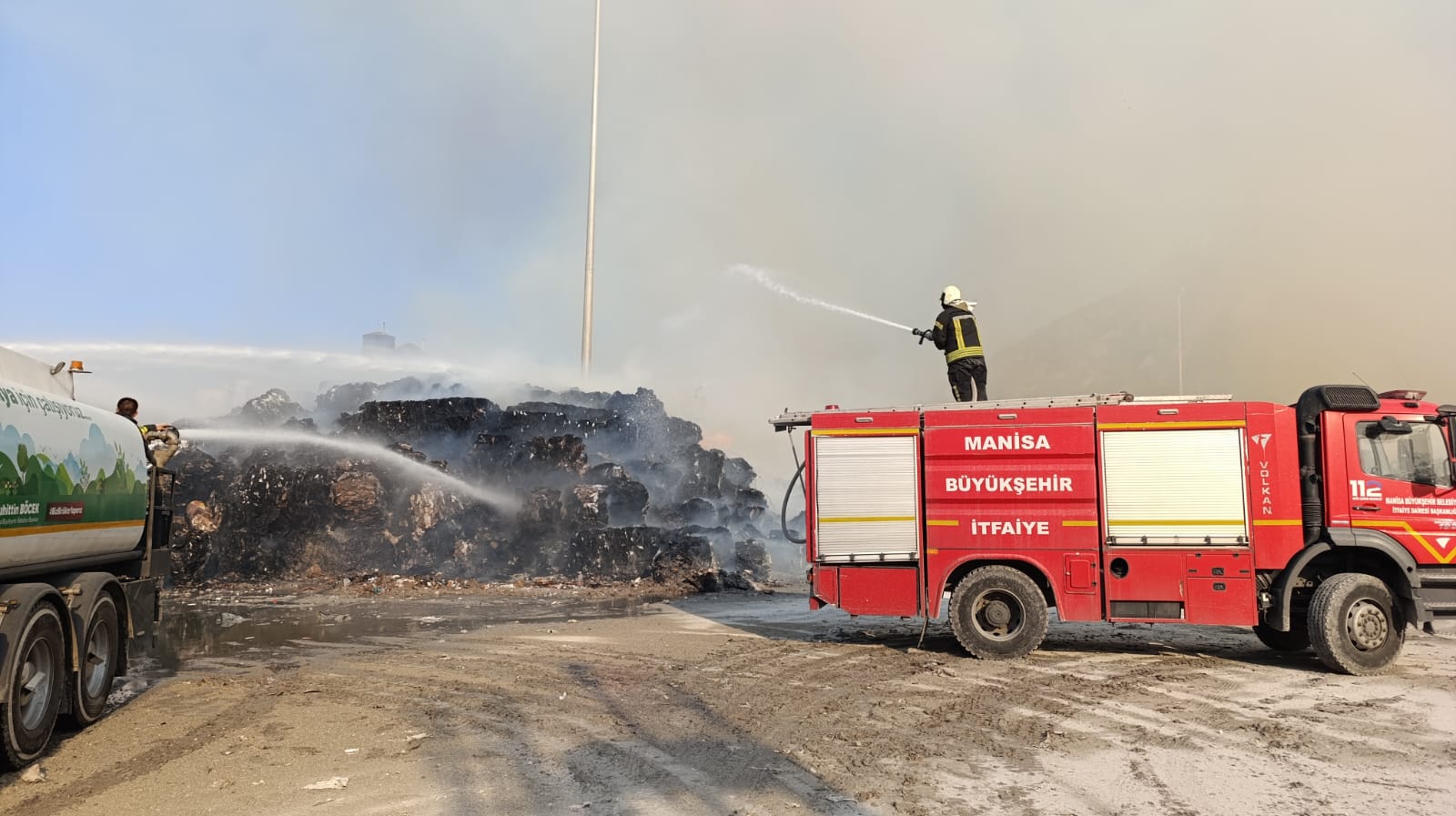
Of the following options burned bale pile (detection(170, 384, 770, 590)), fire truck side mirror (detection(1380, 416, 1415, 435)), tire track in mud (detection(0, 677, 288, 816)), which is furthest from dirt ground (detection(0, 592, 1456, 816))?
burned bale pile (detection(170, 384, 770, 590))

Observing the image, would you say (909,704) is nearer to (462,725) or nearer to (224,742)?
(462,725)

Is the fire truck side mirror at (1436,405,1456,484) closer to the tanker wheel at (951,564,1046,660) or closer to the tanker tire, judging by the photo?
the tanker tire

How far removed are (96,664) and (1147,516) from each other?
10049 millimetres

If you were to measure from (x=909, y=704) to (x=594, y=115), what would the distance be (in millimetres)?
33212

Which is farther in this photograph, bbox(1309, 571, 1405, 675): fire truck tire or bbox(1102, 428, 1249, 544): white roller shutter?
bbox(1102, 428, 1249, 544): white roller shutter

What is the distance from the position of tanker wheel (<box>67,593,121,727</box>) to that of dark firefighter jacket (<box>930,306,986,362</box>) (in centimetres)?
923

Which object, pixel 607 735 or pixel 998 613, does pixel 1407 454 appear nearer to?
pixel 998 613

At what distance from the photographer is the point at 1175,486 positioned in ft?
32.7

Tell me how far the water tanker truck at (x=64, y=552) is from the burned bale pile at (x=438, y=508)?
1100cm

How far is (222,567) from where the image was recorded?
774 inches

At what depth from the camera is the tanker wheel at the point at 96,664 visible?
7.00 metres

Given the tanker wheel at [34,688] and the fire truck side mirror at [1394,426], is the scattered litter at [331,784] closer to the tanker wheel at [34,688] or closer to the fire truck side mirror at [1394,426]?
the tanker wheel at [34,688]

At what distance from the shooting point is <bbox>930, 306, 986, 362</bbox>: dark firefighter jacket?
1185 cm

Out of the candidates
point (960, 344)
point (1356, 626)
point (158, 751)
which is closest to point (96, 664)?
point (158, 751)
